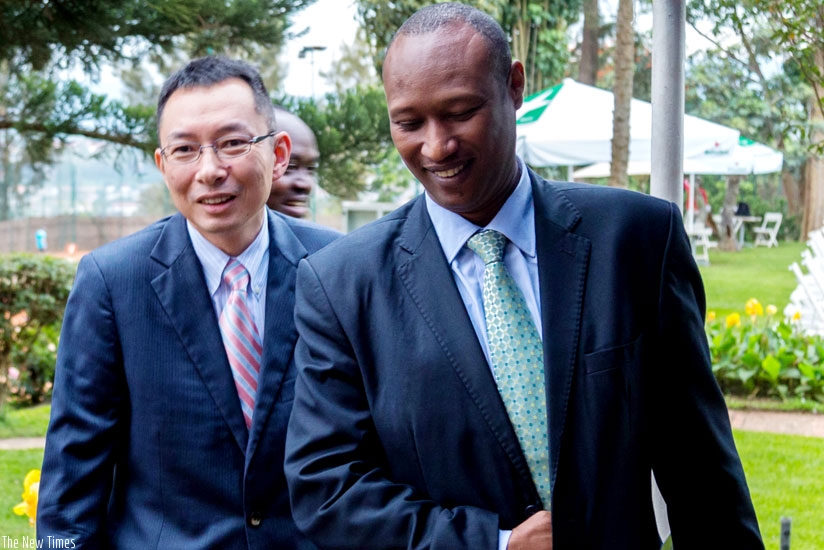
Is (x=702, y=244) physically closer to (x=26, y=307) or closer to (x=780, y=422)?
(x=780, y=422)

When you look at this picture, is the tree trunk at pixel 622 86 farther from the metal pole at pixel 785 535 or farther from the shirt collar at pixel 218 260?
the shirt collar at pixel 218 260

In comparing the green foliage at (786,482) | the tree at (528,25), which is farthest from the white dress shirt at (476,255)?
the tree at (528,25)

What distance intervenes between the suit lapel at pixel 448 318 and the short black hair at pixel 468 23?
31cm

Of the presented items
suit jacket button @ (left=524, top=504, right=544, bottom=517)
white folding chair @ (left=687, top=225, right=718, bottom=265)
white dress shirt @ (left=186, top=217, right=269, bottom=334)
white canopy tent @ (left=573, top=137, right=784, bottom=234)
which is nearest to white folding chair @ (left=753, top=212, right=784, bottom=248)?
white folding chair @ (left=687, top=225, right=718, bottom=265)

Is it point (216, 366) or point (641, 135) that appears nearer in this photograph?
point (216, 366)

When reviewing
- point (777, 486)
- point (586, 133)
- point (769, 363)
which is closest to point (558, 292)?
point (777, 486)

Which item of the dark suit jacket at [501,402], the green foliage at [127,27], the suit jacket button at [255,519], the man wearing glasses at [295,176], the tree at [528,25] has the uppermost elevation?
the tree at [528,25]

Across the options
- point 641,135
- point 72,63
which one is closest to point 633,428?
point 72,63

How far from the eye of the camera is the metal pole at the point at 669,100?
8.14 ft

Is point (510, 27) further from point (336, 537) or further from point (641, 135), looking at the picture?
point (336, 537)

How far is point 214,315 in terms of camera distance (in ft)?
6.86

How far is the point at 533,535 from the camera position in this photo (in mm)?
1628

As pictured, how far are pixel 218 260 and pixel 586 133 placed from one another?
28.6ft

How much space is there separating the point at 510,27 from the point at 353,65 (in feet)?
20.8
